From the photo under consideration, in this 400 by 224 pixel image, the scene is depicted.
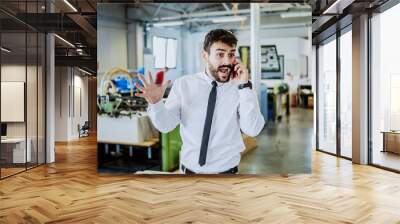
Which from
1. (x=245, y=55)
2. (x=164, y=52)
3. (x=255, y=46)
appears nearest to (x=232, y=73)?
(x=245, y=55)

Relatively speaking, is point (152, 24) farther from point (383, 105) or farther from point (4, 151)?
point (383, 105)

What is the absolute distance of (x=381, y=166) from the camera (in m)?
7.08

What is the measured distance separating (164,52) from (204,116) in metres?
1.12

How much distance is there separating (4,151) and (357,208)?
5.34 metres

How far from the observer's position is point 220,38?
5762 millimetres

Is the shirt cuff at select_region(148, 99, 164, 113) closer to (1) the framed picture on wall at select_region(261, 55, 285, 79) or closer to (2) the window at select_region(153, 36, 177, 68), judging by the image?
(2) the window at select_region(153, 36, 177, 68)

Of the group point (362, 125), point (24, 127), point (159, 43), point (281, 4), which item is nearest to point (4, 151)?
point (24, 127)

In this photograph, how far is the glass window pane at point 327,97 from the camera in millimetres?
9219

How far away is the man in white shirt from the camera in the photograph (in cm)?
566

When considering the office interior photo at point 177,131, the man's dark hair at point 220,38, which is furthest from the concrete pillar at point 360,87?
the man's dark hair at point 220,38

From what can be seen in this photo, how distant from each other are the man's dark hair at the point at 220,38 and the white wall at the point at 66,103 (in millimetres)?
8784

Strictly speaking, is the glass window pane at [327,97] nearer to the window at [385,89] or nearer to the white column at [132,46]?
the window at [385,89]

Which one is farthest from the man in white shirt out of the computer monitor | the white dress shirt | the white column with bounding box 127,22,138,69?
the computer monitor

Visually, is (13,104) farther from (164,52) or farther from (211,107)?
(211,107)
